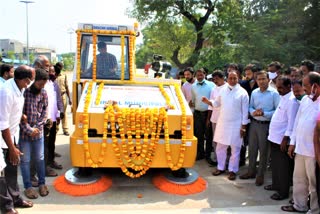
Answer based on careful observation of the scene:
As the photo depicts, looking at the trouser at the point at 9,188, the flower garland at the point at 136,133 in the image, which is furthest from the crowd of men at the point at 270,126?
the trouser at the point at 9,188

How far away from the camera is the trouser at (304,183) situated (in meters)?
4.09

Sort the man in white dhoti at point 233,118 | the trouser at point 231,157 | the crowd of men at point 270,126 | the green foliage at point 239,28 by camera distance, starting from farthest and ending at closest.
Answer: the green foliage at point 239,28 → the trouser at point 231,157 → the man in white dhoti at point 233,118 → the crowd of men at point 270,126

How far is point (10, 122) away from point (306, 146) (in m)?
3.46

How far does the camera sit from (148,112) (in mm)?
4910

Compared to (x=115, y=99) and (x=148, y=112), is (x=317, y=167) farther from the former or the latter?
(x=115, y=99)

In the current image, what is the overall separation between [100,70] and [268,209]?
363 cm

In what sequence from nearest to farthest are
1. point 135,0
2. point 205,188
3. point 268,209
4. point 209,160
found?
point 268,209 < point 205,188 < point 209,160 < point 135,0

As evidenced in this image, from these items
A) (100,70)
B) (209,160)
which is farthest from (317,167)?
(100,70)

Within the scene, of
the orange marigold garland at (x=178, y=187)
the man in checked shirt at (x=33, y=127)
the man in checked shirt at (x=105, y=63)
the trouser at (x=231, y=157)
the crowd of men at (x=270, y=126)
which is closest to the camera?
the crowd of men at (x=270, y=126)

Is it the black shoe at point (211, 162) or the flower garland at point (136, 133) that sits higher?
the flower garland at point (136, 133)

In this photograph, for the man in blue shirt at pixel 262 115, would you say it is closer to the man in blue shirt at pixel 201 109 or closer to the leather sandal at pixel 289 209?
the leather sandal at pixel 289 209

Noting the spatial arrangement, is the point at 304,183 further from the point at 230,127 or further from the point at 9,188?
the point at 9,188

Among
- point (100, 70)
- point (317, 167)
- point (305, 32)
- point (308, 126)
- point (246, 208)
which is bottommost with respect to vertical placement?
point (246, 208)

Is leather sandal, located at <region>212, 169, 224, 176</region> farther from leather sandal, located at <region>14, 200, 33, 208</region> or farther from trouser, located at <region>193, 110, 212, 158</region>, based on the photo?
leather sandal, located at <region>14, 200, 33, 208</region>
